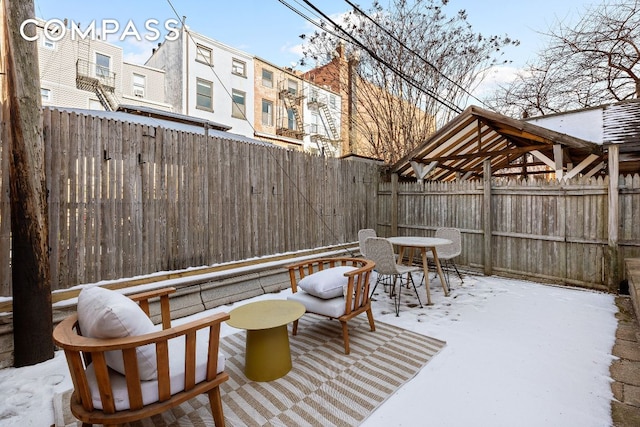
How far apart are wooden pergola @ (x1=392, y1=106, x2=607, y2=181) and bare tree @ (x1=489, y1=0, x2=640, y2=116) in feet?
10.8

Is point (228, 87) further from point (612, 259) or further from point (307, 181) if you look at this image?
point (612, 259)

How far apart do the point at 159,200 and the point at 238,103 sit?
488 inches

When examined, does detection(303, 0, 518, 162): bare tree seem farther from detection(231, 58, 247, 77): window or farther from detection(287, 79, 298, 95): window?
detection(287, 79, 298, 95): window

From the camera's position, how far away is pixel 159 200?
384 cm

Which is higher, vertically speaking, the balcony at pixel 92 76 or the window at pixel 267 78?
the window at pixel 267 78

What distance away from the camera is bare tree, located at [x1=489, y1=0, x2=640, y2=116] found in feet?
25.8

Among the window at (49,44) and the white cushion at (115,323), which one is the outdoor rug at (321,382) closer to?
the white cushion at (115,323)

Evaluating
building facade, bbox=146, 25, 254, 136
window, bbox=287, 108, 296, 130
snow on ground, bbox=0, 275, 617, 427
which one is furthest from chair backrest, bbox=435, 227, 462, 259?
window, bbox=287, 108, 296, 130

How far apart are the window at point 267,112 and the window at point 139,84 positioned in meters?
5.59

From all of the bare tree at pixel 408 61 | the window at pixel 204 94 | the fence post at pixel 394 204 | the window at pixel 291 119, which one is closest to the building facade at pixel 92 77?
the window at pixel 204 94

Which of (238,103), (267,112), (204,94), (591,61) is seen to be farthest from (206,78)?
(591,61)

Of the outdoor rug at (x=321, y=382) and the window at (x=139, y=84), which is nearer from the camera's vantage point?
the outdoor rug at (x=321, y=382)

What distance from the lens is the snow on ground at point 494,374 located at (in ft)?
6.81

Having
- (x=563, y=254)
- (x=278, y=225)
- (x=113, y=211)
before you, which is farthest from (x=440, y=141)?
(x=113, y=211)
